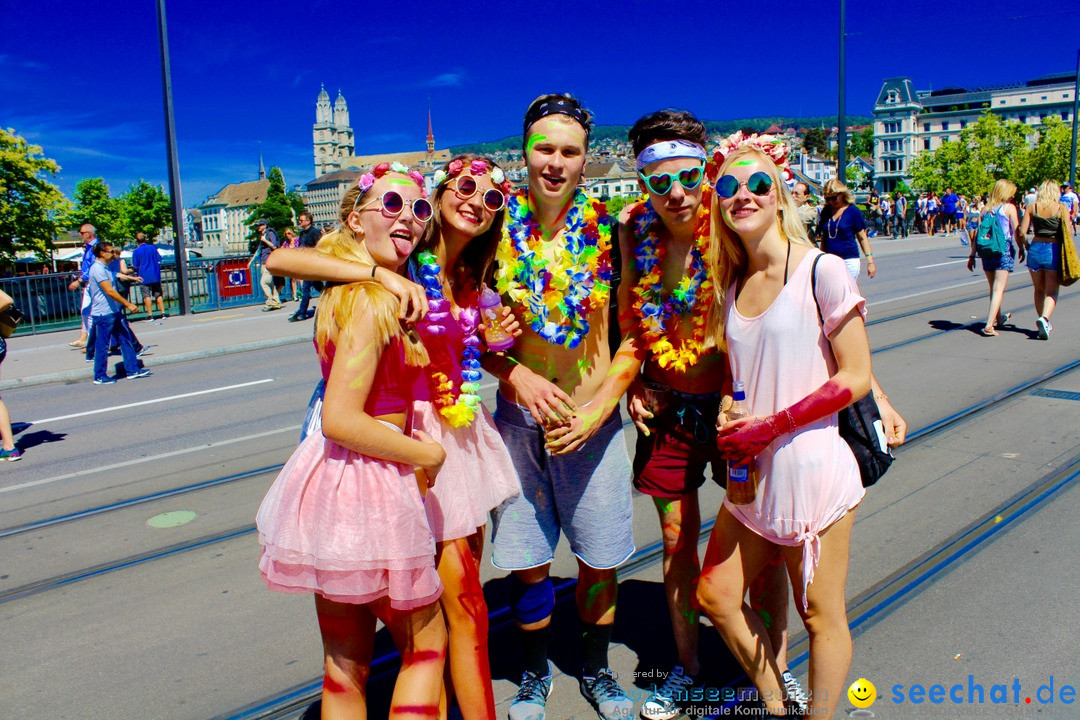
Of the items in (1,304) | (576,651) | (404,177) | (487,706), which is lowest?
(576,651)

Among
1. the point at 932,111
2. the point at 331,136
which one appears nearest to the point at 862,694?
the point at 932,111

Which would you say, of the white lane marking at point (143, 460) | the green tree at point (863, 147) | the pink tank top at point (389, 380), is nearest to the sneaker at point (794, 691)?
the pink tank top at point (389, 380)

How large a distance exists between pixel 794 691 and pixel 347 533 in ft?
5.00

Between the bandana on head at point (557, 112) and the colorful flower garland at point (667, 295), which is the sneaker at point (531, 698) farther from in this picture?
the bandana on head at point (557, 112)

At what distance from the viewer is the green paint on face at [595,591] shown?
277 cm

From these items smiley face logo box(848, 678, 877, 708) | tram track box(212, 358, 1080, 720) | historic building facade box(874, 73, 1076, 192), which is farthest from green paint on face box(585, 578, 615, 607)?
historic building facade box(874, 73, 1076, 192)

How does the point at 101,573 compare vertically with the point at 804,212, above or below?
below

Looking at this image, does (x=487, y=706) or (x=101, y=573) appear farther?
(x=101, y=573)

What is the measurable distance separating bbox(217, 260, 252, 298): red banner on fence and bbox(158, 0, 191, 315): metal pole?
93 centimetres

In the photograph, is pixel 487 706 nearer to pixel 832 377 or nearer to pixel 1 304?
pixel 832 377

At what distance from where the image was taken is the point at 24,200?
117 ft

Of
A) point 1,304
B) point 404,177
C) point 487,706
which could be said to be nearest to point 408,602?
point 487,706

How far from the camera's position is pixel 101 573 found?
12.7ft

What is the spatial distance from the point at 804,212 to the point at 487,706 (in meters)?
9.53
